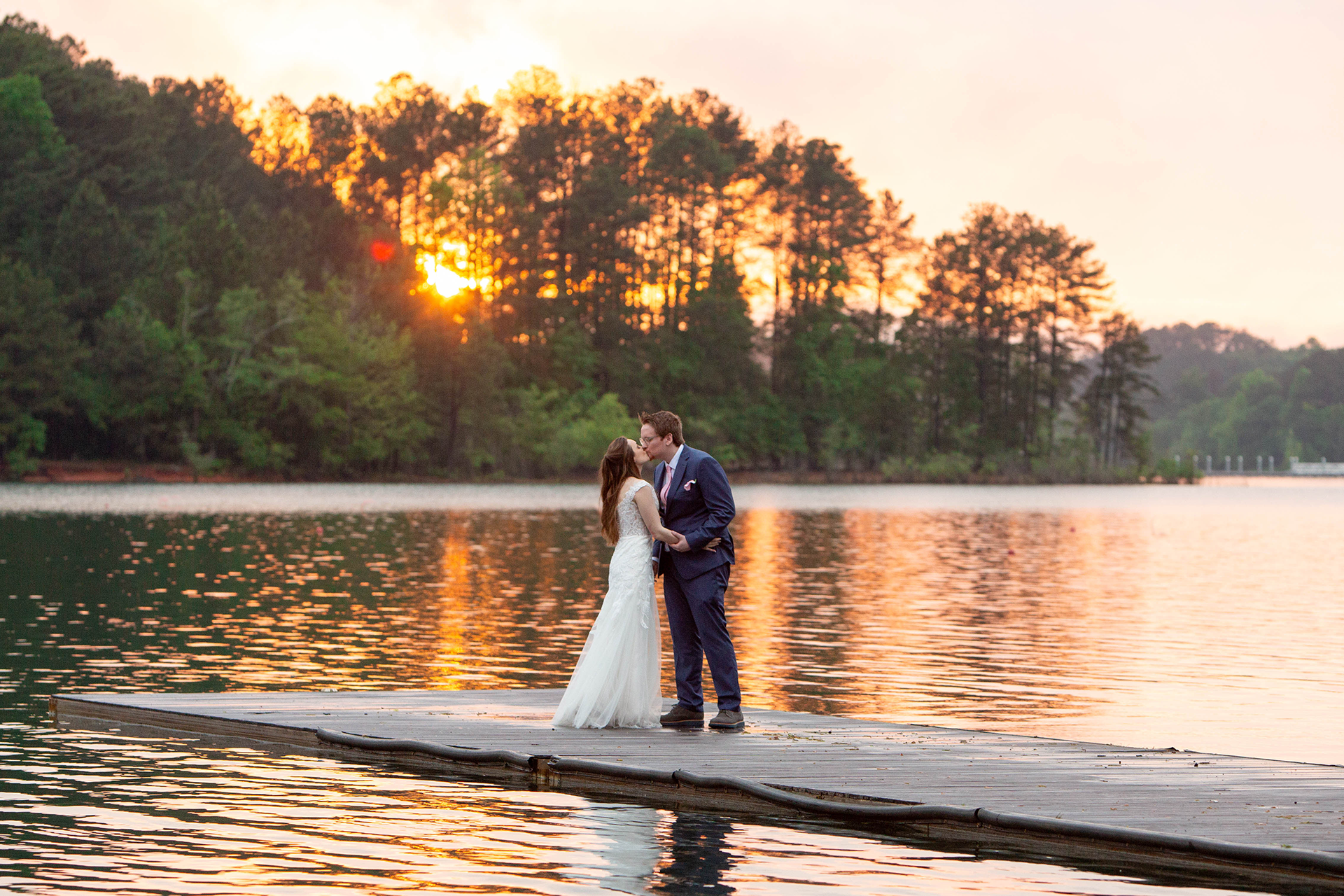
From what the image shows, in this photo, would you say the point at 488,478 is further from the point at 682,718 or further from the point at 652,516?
the point at 652,516

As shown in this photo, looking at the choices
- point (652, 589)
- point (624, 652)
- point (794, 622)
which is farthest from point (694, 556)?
point (794, 622)

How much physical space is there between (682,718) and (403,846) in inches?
132

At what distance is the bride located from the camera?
38.2ft

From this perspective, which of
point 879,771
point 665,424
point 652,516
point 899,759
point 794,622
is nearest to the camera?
point 879,771

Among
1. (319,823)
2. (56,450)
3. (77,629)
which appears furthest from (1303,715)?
(56,450)

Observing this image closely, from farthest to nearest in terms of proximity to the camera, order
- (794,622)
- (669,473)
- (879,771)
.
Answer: (794,622) < (669,473) < (879,771)

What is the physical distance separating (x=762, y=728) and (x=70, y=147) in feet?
270

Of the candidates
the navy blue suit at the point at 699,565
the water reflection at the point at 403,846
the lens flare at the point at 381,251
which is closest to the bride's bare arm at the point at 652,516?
the navy blue suit at the point at 699,565

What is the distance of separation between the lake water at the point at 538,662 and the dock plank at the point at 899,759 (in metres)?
0.49

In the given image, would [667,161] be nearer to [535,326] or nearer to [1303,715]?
[535,326]

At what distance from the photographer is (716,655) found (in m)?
11.5

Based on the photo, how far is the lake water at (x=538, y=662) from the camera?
8.62 metres

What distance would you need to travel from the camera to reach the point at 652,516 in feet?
37.3

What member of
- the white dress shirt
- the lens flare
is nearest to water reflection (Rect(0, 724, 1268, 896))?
the white dress shirt
